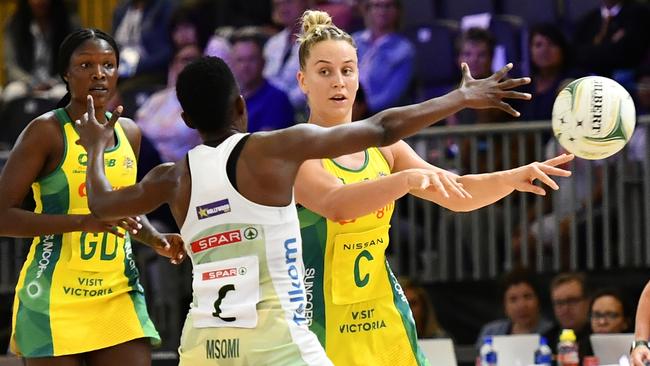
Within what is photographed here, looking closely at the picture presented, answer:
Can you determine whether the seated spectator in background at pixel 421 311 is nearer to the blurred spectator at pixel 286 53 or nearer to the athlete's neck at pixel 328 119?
the blurred spectator at pixel 286 53

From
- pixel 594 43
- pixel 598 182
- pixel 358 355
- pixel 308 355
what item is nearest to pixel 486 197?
pixel 358 355

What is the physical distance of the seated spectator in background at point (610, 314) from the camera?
8023mm

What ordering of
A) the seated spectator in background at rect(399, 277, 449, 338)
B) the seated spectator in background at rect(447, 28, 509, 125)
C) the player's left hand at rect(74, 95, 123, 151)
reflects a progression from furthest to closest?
the seated spectator in background at rect(447, 28, 509, 125)
the seated spectator in background at rect(399, 277, 449, 338)
the player's left hand at rect(74, 95, 123, 151)

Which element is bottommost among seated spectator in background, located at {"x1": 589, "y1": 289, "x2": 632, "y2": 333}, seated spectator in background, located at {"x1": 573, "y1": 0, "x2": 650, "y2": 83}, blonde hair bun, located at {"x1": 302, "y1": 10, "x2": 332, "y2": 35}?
seated spectator in background, located at {"x1": 589, "y1": 289, "x2": 632, "y2": 333}

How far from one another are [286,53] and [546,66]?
2.20 metres

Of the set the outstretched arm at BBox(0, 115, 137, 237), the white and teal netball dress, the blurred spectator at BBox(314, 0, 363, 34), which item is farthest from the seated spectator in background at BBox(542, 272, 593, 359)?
the white and teal netball dress

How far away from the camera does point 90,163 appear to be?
4551mm

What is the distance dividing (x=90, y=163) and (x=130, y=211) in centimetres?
34

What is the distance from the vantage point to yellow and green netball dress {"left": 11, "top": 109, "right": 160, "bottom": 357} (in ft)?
17.6

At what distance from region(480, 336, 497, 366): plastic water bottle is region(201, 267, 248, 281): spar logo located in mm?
3914

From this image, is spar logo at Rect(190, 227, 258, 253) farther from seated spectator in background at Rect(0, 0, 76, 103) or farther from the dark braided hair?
seated spectator in background at Rect(0, 0, 76, 103)

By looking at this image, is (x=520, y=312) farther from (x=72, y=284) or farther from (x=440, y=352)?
(x=72, y=284)

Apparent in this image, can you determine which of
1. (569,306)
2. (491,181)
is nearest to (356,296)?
(491,181)

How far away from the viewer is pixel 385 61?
31.7 ft
